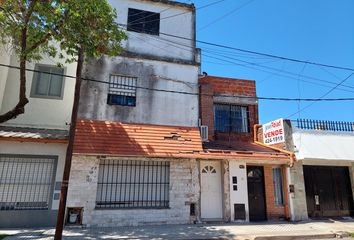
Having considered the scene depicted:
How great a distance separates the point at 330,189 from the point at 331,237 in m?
4.70

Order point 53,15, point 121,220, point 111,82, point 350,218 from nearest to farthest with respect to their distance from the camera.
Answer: point 53,15 → point 121,220 → point 111,82 → point 350,218

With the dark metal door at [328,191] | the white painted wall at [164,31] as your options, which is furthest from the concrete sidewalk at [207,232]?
the white painted wall at [164,31]

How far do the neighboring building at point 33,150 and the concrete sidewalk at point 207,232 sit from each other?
956mm

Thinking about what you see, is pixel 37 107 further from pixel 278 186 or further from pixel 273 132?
pixel 278 186

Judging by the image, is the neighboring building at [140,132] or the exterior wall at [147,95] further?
the exterior wall at [147,95]

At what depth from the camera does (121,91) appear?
39.0 ft

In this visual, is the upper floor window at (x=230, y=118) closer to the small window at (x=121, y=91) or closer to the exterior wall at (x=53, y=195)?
the small window at (x=121, y=91)

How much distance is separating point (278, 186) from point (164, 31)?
30.9 ft

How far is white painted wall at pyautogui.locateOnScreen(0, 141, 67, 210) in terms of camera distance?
33.6ft

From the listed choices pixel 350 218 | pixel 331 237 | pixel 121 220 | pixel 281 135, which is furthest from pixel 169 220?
pixel 350 218

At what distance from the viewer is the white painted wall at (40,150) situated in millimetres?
10250

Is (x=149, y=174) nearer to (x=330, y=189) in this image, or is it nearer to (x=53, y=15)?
(x=53, y=15)

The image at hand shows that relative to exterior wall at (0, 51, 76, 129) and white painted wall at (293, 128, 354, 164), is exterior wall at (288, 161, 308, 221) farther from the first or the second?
exterior wall at (0, 51, 76, 129)

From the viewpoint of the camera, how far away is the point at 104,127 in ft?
36.1
